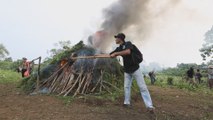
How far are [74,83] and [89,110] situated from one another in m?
2.16

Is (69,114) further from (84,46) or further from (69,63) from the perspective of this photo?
(84,46)

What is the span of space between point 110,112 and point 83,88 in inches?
81.6

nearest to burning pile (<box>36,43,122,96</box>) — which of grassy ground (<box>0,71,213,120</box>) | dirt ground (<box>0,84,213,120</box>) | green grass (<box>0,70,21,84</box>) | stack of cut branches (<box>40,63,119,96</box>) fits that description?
stack of cut branches (<box>40,63,119,96</box>)

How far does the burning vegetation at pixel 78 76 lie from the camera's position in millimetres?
9102

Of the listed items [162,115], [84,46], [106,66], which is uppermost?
[84,46]

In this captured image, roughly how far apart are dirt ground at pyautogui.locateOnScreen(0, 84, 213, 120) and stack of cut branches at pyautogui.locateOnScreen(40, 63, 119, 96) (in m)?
0.63

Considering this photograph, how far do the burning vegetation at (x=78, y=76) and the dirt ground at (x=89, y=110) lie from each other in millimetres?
750

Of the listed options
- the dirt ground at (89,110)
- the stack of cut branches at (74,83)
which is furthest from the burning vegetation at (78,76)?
the dirt ground at (89,110)

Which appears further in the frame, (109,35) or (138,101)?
(109,35)

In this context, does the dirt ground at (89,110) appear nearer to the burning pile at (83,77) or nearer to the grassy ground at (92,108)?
the grassy ground at (92,108)

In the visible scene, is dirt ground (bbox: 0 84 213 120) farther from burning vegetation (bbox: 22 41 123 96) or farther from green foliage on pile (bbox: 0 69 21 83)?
green foliage on pile (bbox: 0 69 21 83)

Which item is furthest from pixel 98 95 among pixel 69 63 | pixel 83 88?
pixel 69 63

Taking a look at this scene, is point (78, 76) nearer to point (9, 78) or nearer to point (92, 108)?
point (92, 108)

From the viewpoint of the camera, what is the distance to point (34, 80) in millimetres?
10375
